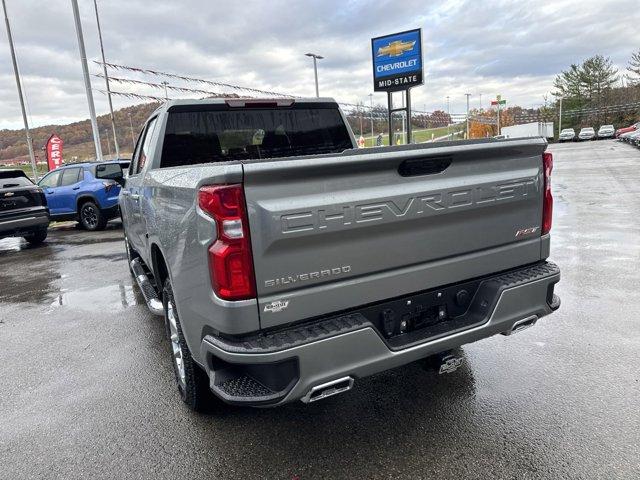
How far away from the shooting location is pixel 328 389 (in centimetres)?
232

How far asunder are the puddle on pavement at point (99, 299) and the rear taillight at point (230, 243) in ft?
13.3

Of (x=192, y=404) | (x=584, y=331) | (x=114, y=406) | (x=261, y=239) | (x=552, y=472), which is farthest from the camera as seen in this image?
(x=584, y=331)

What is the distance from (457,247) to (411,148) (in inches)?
25.5

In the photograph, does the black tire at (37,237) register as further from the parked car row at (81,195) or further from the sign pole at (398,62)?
the sign pole at (398,62)

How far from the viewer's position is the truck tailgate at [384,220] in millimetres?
2209

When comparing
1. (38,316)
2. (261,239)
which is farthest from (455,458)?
(38,316)

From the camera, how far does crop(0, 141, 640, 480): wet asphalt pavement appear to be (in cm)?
261

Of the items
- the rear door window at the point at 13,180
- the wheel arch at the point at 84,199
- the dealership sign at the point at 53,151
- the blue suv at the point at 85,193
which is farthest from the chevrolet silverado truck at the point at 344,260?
the dealership sign at the point at 53,151

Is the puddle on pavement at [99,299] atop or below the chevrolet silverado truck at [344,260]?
below

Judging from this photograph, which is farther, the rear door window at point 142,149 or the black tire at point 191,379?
the rear door window at point 142,149

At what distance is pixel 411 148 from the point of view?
2.57 meters

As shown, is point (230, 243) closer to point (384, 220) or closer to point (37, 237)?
point (384, 220)

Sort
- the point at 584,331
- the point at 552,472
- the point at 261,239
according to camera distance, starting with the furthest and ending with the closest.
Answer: the point at 584,331
the point at 552,472
the point at 261,239

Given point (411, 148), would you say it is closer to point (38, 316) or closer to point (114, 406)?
point (114, 406)
